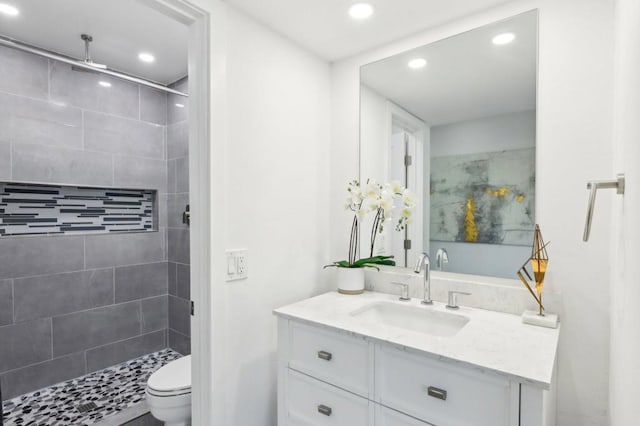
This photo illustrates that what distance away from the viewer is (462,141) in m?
1.70

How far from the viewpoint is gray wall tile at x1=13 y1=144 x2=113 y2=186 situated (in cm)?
235

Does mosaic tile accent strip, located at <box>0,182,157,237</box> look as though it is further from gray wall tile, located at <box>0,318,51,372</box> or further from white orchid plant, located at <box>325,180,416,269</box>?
white orchid plant, located at <box>325,180,416,269</box>

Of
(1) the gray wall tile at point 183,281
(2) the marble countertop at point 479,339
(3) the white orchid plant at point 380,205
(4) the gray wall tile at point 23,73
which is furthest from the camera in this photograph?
(1) the gray wall tile at point 183,281

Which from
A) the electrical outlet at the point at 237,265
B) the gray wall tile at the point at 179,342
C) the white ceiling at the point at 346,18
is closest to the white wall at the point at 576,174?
the white ceiling at the point at 346,18

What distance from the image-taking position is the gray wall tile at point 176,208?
297 cm

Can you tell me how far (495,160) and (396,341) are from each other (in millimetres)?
986

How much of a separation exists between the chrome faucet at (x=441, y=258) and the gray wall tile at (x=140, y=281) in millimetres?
2503

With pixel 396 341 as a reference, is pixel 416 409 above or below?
below

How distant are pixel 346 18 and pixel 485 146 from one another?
92 centimetres

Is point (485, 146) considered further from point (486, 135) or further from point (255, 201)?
point (255, 201)

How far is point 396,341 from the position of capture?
119cm

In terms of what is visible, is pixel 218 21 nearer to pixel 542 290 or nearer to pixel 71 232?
pixel 542 290

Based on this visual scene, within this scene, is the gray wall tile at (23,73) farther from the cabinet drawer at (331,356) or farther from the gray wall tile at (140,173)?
the cabinet drawer at (331,356)

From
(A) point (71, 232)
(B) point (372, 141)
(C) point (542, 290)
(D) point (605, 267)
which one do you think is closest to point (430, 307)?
(C) point (542, 290)
